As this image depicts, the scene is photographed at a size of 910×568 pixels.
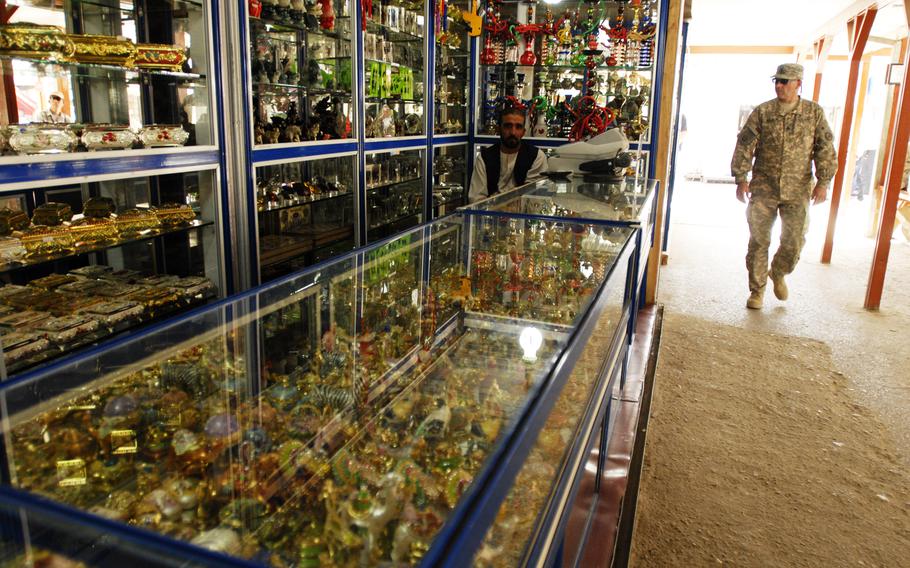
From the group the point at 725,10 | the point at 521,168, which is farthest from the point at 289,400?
the point at 725,10

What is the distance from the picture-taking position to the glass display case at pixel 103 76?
2332 mm

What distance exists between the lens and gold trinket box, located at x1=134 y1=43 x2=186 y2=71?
2776 mm

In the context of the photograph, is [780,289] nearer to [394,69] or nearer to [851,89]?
[851,89]

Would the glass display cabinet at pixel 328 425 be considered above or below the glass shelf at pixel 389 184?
below

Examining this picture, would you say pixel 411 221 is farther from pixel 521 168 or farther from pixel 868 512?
pixel 868 512

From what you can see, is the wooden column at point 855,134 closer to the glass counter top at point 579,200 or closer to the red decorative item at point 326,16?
the glass counter top at point 579,200

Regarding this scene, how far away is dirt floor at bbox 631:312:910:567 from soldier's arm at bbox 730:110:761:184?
68.1 inches

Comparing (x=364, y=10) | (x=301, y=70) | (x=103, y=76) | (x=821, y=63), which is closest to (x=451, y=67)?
(x=364, y=10)

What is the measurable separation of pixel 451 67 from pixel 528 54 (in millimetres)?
686

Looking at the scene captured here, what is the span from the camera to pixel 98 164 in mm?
2438

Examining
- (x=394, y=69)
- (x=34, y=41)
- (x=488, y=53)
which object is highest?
(x=488, y=53)

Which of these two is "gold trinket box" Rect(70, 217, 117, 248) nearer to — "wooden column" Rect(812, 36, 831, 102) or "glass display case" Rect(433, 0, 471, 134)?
"glass display case" Rect(433, 0, 471, 134)

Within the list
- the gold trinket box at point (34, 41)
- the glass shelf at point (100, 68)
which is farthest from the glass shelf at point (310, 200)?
the gold trinket box at point (34, 41)

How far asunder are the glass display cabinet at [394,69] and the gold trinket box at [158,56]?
1.64 metres
